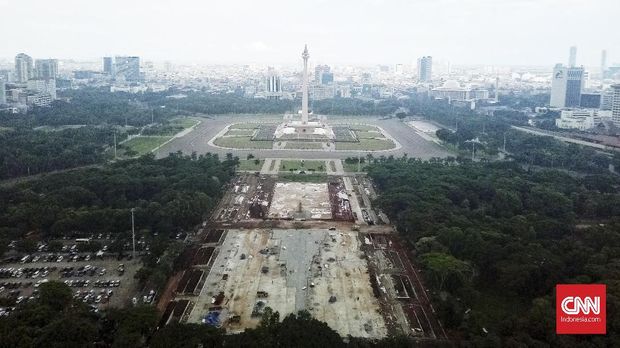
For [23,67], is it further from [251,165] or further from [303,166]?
[303,166]

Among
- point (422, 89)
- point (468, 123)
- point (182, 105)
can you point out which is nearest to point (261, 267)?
point (468, 123)

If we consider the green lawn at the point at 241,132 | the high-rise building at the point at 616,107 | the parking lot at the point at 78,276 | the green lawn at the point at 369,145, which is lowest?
the parking lot at the point at 78,276

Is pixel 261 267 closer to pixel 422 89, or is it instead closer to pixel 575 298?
pixel 575 298

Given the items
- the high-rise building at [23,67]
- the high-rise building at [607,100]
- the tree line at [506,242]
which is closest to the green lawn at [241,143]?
the tree line at [506,242]

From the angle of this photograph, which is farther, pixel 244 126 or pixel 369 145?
pixel 244 126

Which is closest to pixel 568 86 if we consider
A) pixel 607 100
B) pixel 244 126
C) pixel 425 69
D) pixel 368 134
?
pixel 607 100

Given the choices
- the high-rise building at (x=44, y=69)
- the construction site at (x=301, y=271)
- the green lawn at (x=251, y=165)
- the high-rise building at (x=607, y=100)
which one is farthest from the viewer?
the high-rise building at (x=44, y=69)

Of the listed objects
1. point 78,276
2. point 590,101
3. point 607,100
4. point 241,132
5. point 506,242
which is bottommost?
point 78,276

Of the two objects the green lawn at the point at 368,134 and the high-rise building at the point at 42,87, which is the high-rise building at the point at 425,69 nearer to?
the green lawn at the point at 368,134
